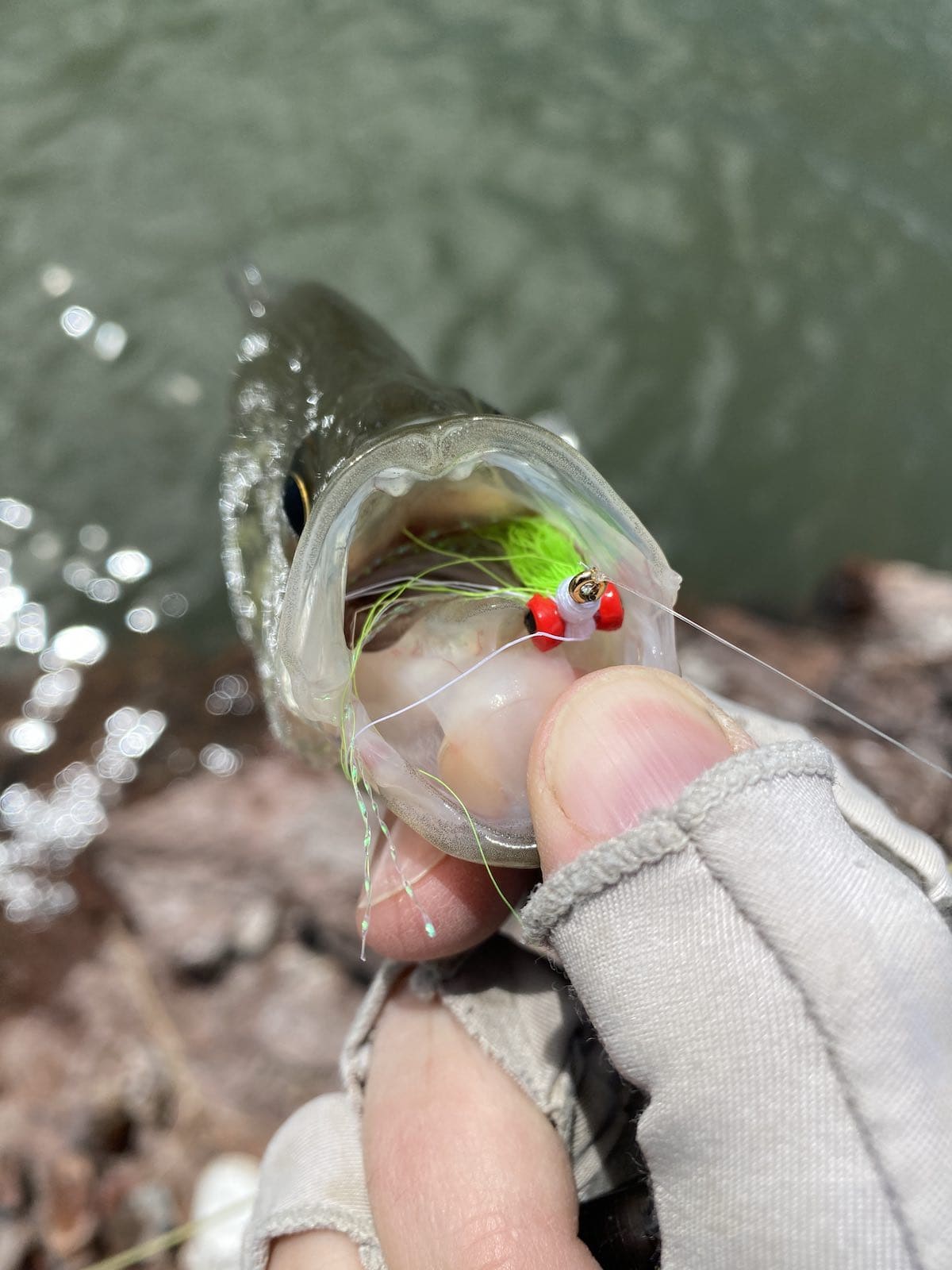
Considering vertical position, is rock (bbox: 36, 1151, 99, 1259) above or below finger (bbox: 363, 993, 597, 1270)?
below

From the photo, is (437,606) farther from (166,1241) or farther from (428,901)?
(166,1241)

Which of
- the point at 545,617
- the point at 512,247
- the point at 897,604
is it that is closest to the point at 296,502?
the point at 545,617

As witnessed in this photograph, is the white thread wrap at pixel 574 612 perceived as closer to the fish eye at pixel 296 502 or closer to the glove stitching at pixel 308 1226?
the fish eye at pixel 296 502

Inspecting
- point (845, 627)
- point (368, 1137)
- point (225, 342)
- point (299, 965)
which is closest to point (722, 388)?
point (845, 627)

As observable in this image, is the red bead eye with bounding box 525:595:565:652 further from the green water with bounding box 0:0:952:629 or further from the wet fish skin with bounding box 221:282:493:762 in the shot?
the green water with bounding box 0:0:952:629

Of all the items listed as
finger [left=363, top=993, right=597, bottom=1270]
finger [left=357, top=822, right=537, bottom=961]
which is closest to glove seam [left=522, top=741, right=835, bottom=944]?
finger [left=357, top=822, right=537, bottom=961]

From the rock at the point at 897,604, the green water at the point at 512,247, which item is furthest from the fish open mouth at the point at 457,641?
the green water at the point at 512,247
